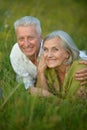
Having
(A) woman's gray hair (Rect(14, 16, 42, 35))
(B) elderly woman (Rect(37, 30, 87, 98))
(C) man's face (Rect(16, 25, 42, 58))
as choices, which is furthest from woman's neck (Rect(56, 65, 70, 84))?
(A) woman's gray hair (Rect(14, 16, 42, 35))

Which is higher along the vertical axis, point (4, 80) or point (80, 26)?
point (4, 80)

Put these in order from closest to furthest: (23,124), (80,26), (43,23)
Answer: (23,124), (43,23), (80,26)

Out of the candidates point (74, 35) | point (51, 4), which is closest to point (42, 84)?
point (74, 35)

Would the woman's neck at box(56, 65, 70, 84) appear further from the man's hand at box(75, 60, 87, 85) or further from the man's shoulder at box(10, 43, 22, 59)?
the man's shoulder at box(10, 43, 22, 59)

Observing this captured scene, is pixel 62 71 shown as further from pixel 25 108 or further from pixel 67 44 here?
pixel 25 108

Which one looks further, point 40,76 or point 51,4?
point 51,4

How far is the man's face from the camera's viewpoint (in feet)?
19.4

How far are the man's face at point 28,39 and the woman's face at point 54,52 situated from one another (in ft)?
0.98

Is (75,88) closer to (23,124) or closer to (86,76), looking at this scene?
(86,76)

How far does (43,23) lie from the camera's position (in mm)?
9719

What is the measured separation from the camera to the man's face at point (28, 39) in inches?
233

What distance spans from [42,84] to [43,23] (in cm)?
401

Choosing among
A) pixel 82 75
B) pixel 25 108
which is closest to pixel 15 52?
pixel 82 75

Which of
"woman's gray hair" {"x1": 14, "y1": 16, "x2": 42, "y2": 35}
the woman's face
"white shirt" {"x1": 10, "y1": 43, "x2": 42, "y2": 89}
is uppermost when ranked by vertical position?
"woman's gray hair" {"x1": 14, "y1": 16, "x2": 42, "y2": 35}
